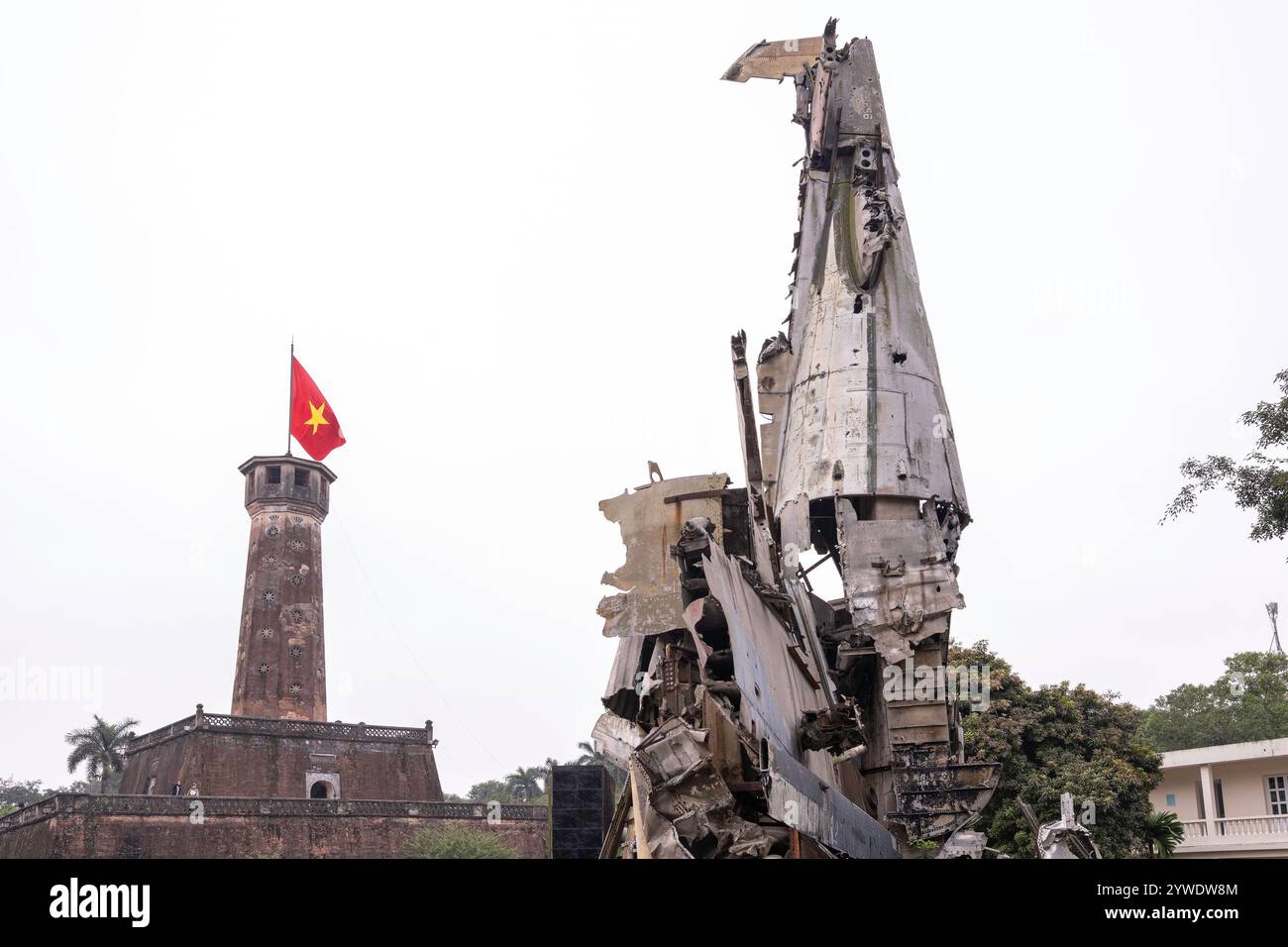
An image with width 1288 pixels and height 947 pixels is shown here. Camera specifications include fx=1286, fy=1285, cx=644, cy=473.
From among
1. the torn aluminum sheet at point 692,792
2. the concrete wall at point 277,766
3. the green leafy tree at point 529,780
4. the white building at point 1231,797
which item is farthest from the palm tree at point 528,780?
the torn aluminum sheet at point 692,792

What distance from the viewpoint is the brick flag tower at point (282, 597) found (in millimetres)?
55781

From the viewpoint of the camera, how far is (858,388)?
17.4 metres

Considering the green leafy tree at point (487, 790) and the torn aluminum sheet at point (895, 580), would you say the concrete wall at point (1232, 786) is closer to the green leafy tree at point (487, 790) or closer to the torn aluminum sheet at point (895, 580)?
the torn aluminum sheet at point (895, 580)

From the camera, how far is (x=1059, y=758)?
30.5 metres

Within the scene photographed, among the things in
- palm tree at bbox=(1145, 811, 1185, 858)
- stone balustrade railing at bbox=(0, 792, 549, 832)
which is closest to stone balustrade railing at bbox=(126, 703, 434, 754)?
stone balustrade railing at bbox=(0, 792, 549, 832)

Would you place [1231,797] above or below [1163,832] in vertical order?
above

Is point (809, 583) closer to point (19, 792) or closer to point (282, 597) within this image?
point (282, 597)

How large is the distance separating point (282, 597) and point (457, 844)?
1513 cm

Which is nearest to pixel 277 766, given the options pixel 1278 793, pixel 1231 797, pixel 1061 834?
pixel 1231 797

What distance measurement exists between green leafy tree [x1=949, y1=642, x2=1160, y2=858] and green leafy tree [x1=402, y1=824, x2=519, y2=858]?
893 inches
